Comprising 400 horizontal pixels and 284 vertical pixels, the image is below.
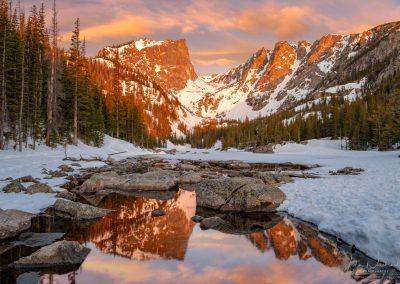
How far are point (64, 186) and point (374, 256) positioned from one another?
17.3m

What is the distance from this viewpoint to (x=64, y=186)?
65.9 feet

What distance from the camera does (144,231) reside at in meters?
11.9

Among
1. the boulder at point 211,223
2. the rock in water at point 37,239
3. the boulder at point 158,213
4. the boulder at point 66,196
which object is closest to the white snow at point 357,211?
the boulder at point 211,223

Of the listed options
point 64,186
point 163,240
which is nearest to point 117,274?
point 163,240

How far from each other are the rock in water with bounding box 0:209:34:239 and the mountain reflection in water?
5.17ft

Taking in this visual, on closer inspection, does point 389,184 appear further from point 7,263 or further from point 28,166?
point 28,166

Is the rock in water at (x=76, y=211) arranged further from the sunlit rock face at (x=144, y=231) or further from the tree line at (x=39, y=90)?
the tree line at (x=39, y=90)

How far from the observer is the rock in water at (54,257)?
27.5ft

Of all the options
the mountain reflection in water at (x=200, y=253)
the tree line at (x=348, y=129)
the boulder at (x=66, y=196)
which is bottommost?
the mountain reflection in water at (x=200, y=253)

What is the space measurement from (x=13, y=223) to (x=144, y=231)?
439cm

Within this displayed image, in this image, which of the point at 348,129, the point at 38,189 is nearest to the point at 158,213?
the point at 38,189

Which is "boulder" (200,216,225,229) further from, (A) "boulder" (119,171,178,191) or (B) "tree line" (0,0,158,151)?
(B) "tree line" (0,0,158,151)

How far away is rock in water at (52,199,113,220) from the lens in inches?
528

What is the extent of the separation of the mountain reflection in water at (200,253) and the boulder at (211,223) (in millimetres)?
299
